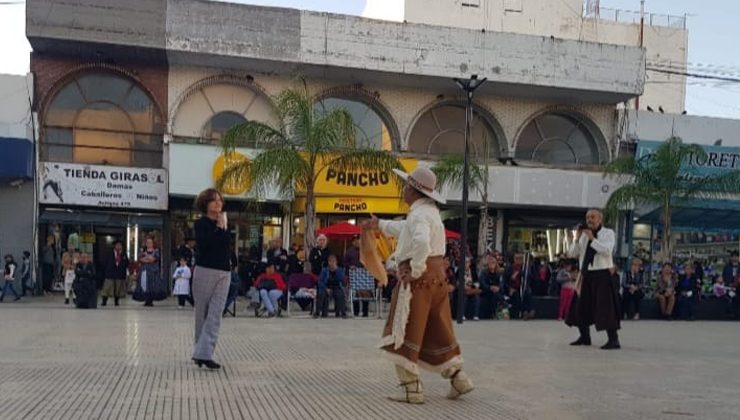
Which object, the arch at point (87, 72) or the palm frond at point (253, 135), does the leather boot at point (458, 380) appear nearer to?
the palm frond at point (253, 135)

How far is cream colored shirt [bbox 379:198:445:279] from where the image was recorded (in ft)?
21.0

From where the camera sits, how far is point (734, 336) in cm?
1446

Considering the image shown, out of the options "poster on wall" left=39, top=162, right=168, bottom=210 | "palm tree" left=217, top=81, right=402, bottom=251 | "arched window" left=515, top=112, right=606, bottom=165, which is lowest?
"poster on wall" left=39, top=162, right=168, bottom=210

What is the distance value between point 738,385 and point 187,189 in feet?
55.8

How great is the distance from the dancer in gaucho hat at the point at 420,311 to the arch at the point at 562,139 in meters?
20.2

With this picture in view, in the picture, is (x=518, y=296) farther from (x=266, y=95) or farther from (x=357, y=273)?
(x=266, y=95)

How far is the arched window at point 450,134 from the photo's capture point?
1000 inches

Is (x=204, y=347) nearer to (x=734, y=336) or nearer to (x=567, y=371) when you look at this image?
(x=567, y=371)

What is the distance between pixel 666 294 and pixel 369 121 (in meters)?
10.4

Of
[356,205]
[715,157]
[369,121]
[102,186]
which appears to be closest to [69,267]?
[102,186]

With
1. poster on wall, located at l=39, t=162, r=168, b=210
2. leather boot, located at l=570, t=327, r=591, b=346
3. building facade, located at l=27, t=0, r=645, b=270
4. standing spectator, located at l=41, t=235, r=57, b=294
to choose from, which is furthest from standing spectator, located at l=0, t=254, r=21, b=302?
leather boot, located at l=570, t=327, r=591, b=346

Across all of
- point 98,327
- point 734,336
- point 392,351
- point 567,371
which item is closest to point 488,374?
point 567,371

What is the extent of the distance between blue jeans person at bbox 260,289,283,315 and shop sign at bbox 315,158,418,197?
23.9 feet

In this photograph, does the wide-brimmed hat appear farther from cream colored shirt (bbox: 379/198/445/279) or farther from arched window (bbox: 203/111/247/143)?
arched window (bbox: 203/111/247/143)
